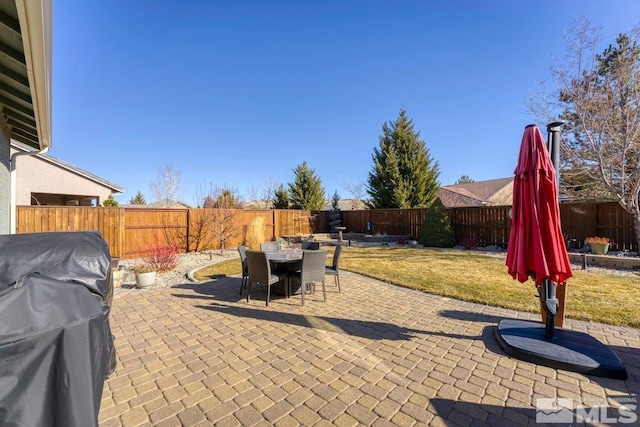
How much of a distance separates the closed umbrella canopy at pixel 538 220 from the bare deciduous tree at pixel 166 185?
3062cm

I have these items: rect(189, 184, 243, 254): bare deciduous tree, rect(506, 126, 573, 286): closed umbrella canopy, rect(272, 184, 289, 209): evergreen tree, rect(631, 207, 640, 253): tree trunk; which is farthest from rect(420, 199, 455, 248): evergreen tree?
rect(272, 184, 289, 209): evergreen tree

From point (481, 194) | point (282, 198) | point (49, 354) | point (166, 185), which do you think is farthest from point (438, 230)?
point (166, 185)

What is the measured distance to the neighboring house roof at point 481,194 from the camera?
80.5ft

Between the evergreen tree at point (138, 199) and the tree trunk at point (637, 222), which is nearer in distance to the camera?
the tree trunk at point (637, 222)

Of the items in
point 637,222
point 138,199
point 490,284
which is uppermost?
point 138,199

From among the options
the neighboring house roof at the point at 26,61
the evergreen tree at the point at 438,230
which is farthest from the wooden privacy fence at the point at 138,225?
the evergreen tree at the point at 438,230

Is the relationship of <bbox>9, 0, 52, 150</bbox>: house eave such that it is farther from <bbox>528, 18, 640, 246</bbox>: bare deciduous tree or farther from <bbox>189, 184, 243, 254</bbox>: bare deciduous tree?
<bbox>528, 18, 640, 246</bbox>: bare deciduous tree

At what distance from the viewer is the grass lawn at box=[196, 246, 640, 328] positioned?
176 inches

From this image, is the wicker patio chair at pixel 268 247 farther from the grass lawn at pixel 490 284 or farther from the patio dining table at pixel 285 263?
the grass lawn at pixel 490 284

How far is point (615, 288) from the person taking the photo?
224 inches

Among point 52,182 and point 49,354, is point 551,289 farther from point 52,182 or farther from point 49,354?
point 52,182

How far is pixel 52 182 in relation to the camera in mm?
14227

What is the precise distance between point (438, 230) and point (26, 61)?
13.7 meters

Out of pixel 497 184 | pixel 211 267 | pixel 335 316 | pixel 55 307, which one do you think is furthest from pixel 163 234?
pixel 497 184
